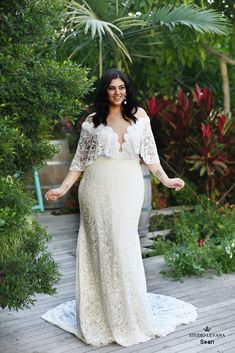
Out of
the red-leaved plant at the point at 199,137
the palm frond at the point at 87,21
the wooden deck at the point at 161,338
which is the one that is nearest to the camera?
the wooden deck at the point at 161,338

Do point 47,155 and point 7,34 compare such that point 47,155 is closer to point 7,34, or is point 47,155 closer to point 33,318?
point 7,34

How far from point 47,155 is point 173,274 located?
6.57ft

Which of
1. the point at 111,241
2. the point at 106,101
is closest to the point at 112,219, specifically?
the point at 111,241

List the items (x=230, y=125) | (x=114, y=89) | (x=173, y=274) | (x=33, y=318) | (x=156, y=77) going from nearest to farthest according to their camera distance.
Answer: (x=114, y=89) → (x=33, y=318) → (x=173, y=274) → (x=230, y=125) → (x=156, y=77)

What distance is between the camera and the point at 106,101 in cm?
321

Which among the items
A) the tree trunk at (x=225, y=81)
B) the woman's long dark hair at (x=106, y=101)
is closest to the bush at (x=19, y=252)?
the woman's long dark hair at (x=106, y=101)

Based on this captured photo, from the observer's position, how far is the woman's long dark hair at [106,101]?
317cm

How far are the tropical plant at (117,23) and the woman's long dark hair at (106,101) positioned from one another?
6.78 feet

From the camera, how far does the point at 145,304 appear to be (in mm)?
3229

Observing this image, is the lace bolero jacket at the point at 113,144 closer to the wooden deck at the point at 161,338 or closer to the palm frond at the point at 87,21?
the wooden deck at the point at 161,338

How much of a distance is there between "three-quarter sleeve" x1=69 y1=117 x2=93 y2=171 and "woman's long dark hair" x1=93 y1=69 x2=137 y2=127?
7cm

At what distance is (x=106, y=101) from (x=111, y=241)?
0.86 m

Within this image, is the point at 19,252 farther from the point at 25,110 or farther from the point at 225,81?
the point at 225,81

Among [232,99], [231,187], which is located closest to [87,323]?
[231,187]
